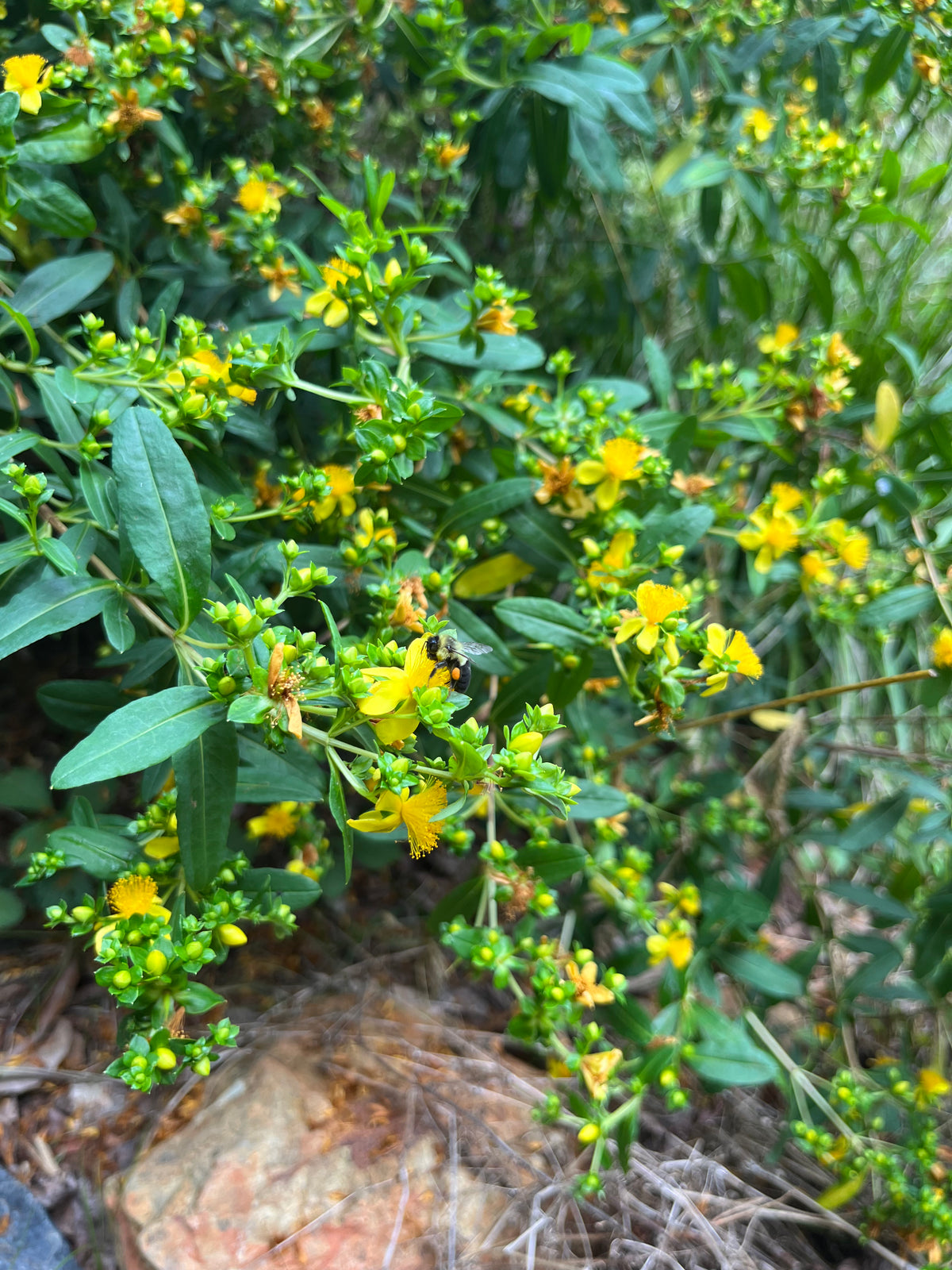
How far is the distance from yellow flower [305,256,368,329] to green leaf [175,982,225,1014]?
2.58ft

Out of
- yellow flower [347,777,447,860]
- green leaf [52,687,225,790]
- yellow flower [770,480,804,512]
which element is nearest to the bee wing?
yellow flower [347,777,447,860]

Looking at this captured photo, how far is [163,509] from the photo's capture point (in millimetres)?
855

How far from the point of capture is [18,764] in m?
1.38

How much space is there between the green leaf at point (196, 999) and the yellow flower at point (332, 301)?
0.79 meters

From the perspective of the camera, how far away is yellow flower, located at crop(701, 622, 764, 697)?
0.94 meters

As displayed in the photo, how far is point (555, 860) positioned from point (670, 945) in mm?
299

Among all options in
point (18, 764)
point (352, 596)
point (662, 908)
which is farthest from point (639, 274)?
point (18, 764)

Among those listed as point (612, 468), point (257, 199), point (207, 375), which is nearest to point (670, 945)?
point (612, 468)

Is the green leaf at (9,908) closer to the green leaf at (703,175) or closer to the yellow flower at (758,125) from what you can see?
the green leaf at (703,175)

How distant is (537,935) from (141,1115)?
2.28 ft

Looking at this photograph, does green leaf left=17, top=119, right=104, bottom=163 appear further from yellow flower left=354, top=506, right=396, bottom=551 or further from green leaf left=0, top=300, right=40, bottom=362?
yellow flower left=354, top=506, right=396, bottom=551

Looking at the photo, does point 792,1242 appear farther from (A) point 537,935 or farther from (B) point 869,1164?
(A) point 537,935

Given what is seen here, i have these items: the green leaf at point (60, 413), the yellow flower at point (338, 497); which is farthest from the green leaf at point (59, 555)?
the yellow flower at point (338, 497)

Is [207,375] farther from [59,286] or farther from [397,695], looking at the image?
[397,695]
